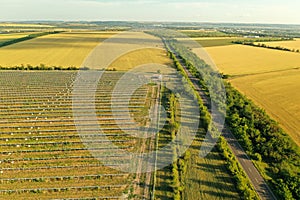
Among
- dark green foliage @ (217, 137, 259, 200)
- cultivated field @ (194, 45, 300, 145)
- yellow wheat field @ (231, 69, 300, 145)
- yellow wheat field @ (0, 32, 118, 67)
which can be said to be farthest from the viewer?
yellow wheat field @ (0, 32, 118, 67)

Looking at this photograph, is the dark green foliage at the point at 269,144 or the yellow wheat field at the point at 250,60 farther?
the yellow wheat field at the point at 250,60

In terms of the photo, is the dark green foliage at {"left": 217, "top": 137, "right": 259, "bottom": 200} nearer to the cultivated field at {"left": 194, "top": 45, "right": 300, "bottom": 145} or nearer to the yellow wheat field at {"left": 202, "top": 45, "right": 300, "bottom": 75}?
the cultivated field at {"left": 194, "top": 45, "right": 300, "bottom": 145}

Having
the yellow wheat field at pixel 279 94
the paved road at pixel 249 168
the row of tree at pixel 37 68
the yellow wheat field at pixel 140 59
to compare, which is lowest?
the paved road at pixel 249 168

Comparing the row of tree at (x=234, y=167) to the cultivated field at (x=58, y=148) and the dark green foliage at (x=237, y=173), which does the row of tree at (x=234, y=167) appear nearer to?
the dark green foliage at (x=237, y=173)

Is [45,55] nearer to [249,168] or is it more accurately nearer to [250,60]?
[250,60]

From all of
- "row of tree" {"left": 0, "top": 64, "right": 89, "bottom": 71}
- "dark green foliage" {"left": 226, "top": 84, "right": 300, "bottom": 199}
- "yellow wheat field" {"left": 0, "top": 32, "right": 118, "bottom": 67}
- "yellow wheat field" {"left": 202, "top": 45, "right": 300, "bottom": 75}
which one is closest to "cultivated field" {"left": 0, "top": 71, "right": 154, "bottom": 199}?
"dark green foliage" {"left": 226, "top": 84, "right": 300, "bottom": 199}

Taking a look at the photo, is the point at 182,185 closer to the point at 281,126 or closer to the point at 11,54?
the point at 281,126

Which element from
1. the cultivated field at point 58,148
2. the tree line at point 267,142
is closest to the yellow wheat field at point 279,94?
the tree line at point 267,142
